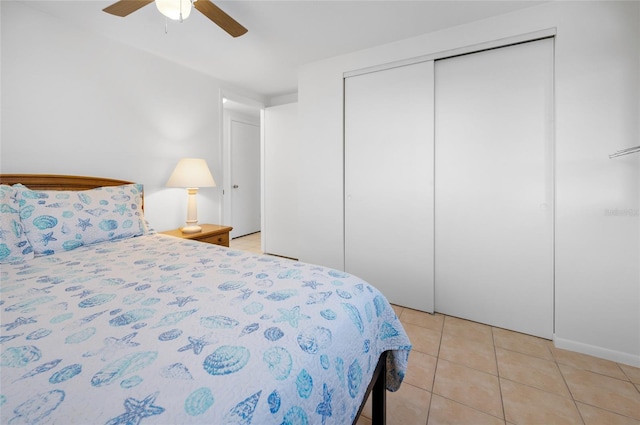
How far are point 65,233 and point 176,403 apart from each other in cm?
174

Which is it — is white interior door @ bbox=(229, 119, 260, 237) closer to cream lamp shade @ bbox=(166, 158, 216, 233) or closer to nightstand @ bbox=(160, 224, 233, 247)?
nightstand @ bbox=(160, 224, 233, 247)

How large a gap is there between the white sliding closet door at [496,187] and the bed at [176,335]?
1403 millimetres

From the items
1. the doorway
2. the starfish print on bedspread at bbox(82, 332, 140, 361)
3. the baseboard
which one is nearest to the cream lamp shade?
the doorway

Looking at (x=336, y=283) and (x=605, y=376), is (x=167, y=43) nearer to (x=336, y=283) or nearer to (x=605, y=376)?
(x=336, y=283)

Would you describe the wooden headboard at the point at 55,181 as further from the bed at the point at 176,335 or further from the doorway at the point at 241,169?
the doorway at the point at 241,169

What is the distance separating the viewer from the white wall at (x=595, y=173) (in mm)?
1787

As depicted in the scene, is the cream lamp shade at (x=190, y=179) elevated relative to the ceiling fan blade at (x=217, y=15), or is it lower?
lower

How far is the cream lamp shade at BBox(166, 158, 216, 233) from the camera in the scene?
107 inches

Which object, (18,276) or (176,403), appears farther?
(18,276)

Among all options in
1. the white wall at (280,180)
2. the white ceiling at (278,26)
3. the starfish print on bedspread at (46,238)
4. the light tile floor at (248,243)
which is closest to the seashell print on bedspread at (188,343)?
the starfish print on bedspread at (46,238)

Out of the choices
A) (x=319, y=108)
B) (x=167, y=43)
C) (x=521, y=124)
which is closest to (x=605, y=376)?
(x=521, y=124)

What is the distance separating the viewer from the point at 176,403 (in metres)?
0.58

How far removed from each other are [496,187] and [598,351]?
4.19 ft

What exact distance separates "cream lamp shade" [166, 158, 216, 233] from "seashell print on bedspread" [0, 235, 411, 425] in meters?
1.34
